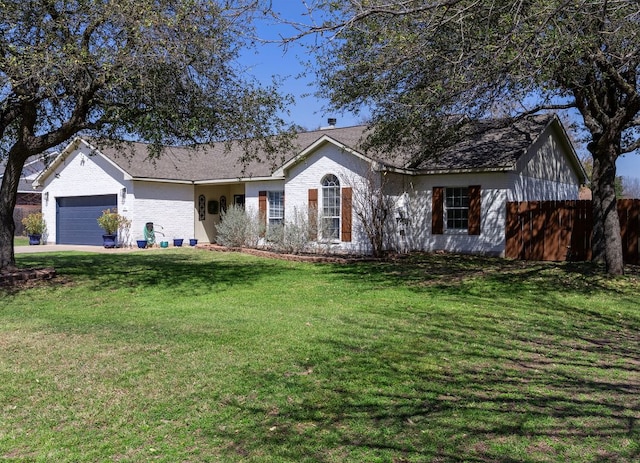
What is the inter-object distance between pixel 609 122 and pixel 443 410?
405 inches

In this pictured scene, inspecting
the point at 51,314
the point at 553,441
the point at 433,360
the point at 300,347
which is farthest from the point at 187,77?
the point at 553,441

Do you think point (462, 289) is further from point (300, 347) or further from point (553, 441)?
point (553, 441)

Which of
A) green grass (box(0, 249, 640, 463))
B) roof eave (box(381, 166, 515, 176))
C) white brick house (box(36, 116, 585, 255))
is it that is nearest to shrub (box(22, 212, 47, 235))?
white brick house (box(36, 116, 585, 255))

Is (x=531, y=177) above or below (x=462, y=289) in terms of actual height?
above

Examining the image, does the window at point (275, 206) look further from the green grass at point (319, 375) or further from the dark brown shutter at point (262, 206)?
the green grass at point (319, 375)

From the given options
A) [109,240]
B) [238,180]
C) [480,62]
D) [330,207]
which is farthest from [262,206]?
[480,62]

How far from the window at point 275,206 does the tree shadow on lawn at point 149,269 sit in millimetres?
3650

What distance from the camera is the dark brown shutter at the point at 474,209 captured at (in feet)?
60.7

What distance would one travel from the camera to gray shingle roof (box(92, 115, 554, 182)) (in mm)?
18031

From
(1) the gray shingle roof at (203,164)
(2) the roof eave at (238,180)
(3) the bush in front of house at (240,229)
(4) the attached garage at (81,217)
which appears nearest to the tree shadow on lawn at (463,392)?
(3) the bush in front of house at (240,229)

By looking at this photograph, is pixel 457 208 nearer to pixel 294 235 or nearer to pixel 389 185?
pixel 389 185

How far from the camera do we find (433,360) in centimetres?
621

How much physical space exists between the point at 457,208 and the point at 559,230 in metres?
3.42

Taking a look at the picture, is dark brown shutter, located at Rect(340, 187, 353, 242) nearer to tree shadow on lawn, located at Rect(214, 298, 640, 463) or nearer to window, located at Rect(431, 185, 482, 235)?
window, located at Rect(431, 185, 482, 235)
